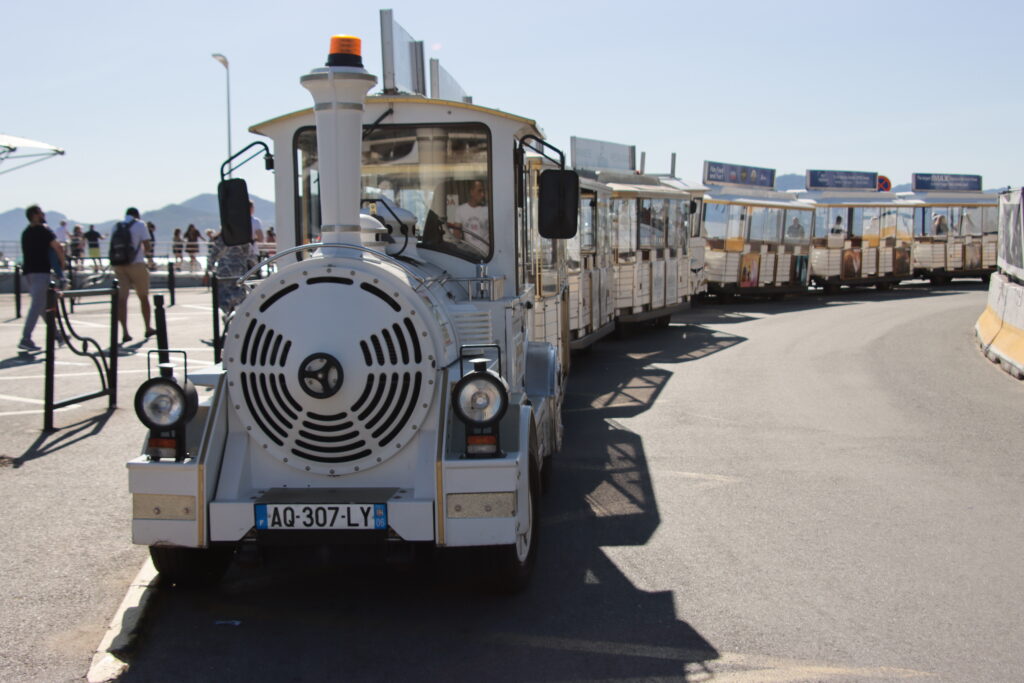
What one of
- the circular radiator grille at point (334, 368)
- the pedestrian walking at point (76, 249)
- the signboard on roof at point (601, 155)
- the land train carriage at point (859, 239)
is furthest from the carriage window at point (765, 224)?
the circular radiator grille at point (334, 368)

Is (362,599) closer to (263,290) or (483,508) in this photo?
(483,508)

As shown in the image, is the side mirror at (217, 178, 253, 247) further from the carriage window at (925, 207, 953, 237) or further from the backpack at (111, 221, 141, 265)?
the carriage window at (925, 207, 953, 237)

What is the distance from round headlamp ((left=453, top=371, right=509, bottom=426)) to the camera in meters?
4.44

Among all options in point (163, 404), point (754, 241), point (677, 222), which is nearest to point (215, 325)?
point (163, 404)

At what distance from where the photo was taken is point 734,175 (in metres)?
27.8

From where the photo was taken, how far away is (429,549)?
464 cm

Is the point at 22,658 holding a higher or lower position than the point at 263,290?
lower

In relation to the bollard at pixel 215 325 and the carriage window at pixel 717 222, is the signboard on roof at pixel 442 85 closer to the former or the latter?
the bollard at pixel 215 325

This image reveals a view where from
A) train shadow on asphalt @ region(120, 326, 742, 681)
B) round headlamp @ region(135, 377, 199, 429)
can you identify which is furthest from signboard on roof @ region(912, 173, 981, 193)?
round headlamp @ region(135, 377, 199, 429)

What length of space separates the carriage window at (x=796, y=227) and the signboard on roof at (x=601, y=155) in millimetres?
5873

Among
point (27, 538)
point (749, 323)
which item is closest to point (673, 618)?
point (27, 538)

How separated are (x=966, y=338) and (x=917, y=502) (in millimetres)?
10839

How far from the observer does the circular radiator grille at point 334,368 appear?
4.53 m

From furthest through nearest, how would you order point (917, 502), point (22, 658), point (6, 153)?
point (6, 153) < point (917, 502) < point (22, 658)
